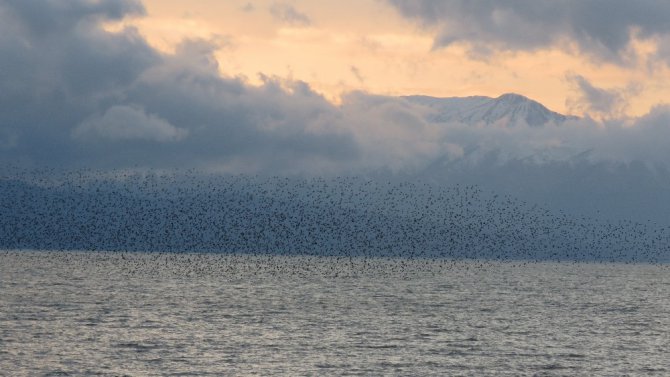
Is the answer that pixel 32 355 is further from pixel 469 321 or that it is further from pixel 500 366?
pixel 469 321

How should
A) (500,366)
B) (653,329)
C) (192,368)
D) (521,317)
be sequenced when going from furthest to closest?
(521,317) → (653,329) → (500,366) → (192,368)

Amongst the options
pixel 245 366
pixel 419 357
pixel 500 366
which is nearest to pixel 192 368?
pixel 245 366

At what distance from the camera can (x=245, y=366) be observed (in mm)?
103500

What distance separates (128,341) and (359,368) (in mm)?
34208

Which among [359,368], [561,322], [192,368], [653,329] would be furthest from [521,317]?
[192,368]

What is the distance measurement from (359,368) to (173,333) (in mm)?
38670

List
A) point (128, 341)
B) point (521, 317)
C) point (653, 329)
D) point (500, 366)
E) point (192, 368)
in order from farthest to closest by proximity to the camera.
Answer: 1. point (521, 317)
2. point (653, 329)
3. point (128, 341)
4. point (500, 366)
5. point (192, 368)

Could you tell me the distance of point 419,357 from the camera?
376 ft

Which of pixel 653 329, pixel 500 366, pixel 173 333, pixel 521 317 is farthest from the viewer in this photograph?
pixel 521 317

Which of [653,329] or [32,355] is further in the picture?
[653,329]

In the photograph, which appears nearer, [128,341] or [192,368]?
[192,368]

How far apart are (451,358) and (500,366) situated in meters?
7.27

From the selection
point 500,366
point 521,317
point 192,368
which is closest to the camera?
point 192,368

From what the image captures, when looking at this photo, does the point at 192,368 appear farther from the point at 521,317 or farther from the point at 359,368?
the point at 521,317
